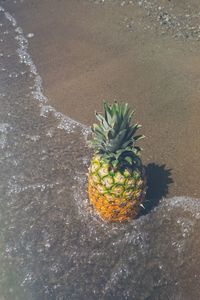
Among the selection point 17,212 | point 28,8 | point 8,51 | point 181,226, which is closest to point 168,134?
point 181,226

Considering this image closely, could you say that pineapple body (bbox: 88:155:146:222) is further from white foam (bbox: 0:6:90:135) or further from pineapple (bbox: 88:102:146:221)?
white foam (bbox: 0:6:90:135)

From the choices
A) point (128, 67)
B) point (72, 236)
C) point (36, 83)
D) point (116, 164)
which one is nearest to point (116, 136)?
point (116, 164)

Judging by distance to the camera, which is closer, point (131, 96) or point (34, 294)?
point (34, 294)

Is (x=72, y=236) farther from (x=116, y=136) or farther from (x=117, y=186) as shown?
(x=116, y=136)

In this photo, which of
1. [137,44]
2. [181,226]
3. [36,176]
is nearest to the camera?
[181,226]

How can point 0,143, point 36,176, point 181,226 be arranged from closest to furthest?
point 181,226 < point 36,176 < point 0,143

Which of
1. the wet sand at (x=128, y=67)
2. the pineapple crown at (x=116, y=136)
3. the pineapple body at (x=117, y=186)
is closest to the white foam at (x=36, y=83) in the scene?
the wet sand at (x=128, y=67)

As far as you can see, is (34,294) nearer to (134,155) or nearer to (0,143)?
(134,155)

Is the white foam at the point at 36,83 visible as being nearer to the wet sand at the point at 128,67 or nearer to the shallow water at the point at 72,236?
the shallow water at the point at 72,236

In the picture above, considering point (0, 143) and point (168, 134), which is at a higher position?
point (0, 143)
